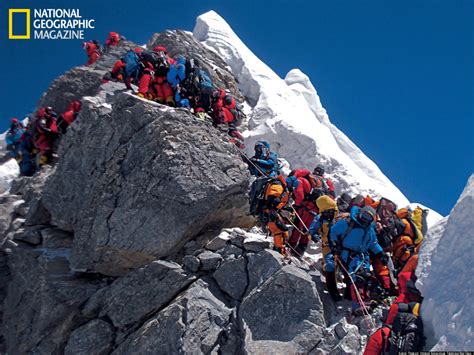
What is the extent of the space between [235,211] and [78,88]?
13.7m

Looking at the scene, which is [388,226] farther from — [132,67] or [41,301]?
[132,67]

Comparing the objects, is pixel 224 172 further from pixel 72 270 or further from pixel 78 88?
pixel 78 88

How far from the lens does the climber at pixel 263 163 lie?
14.9 meters

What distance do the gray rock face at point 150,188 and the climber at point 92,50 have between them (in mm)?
15348

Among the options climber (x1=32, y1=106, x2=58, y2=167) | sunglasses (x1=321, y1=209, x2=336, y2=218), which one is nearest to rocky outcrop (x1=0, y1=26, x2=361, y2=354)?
sunglasses (x1=321, y1=209, x2=336, y2=218)

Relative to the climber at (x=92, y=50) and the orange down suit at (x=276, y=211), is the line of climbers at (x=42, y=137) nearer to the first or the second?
the climber at (x=92, y=50)

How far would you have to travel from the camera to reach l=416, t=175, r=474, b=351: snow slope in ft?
19.9

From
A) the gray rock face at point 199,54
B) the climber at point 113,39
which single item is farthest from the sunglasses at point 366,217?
the climber at point 113,39

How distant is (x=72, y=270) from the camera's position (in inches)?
471

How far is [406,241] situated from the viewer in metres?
10.9

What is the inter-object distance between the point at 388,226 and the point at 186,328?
5553 mm

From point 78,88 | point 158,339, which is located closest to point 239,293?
point 158,339

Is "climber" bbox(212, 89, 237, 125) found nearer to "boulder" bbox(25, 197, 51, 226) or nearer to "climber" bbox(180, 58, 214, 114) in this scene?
"climber" bbox(180, 58, 214, 114)

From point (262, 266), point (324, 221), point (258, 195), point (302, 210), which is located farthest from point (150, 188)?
point (324, 221)
